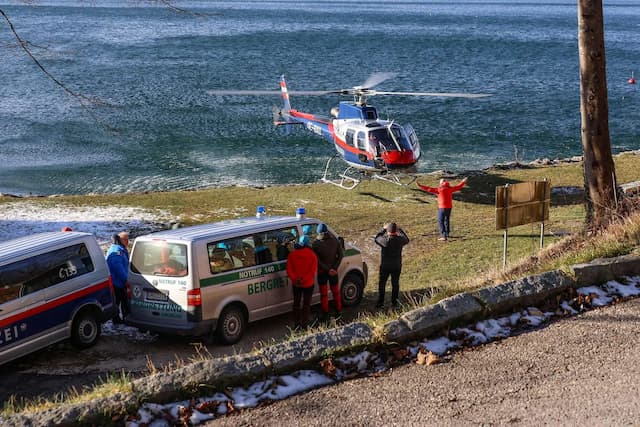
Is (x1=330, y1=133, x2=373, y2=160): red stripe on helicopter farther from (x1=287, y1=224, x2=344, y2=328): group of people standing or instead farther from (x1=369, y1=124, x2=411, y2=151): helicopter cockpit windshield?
(x1=287, y1=224, x2=344, y2=328): group of people standing

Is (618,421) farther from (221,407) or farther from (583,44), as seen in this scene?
(583,44)

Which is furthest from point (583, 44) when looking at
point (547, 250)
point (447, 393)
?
point (447, 393)

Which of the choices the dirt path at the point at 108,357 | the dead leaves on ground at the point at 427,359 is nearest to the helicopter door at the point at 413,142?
the dirt path at the point at 108,357

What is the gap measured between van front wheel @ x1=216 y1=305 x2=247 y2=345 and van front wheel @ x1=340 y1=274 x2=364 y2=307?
2.05 metres

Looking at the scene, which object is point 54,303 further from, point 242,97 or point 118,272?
point 242,97

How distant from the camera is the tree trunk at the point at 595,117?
1260 centimetres

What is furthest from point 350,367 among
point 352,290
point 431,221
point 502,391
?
point 431,221

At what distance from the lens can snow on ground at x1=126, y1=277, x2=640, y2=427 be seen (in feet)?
21.6

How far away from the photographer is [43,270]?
10.9m

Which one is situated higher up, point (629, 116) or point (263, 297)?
point (263, 297)

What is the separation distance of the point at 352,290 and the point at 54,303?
450 cm

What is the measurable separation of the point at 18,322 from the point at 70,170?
2605cm

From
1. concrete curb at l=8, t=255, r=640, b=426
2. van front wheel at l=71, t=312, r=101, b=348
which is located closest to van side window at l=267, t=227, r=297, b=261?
van front wheel at l=71, t=312, r=101, b=348

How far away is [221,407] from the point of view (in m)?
6.71
